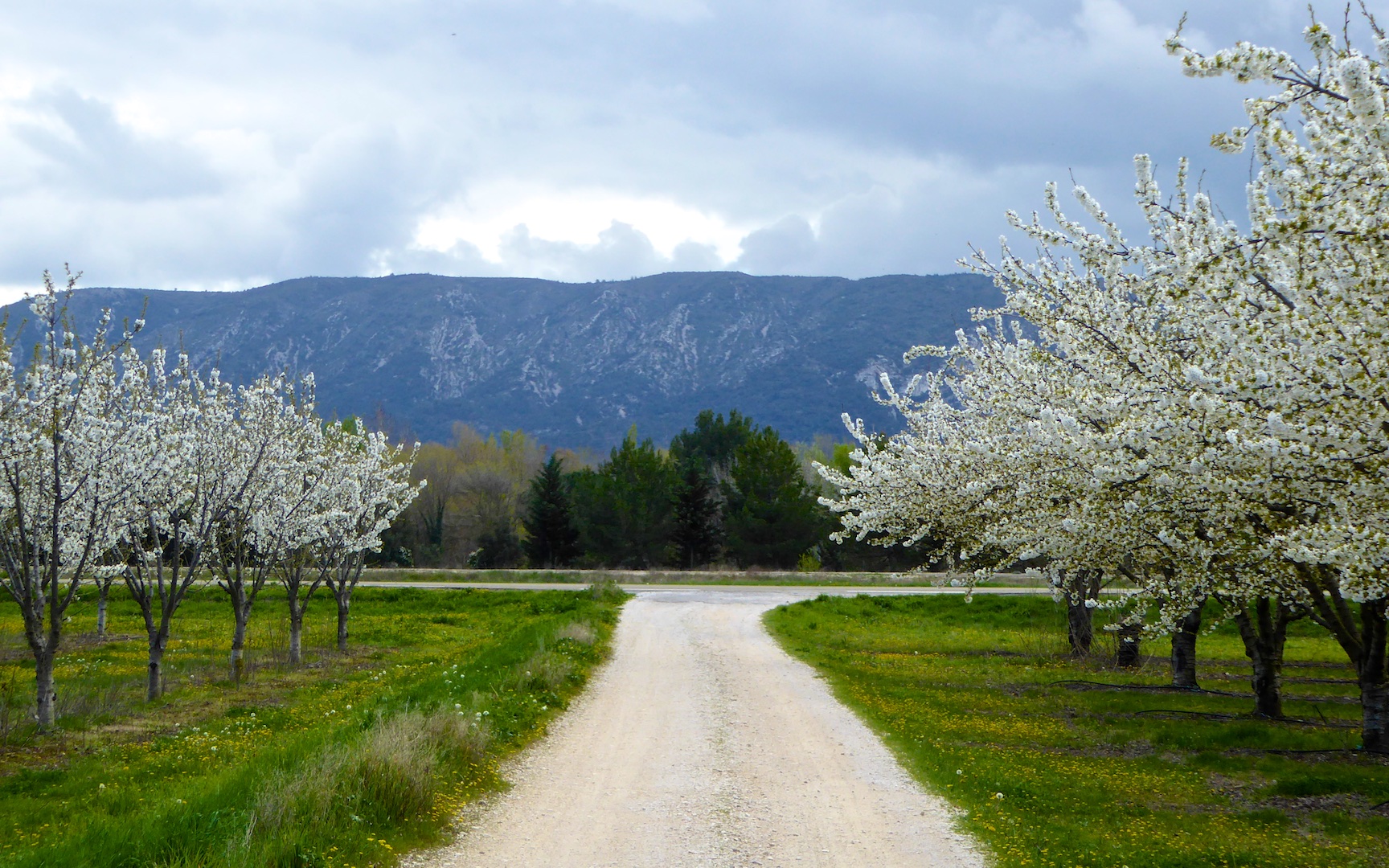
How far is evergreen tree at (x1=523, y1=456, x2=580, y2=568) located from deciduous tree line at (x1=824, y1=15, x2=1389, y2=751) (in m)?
48.4

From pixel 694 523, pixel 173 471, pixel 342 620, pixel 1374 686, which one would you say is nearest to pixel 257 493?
pixel 173 471

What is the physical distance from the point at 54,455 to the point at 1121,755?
49.7 ft

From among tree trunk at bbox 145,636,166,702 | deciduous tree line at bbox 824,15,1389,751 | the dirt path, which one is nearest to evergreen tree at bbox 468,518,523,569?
tree trunk at bbox 145,636,166,702

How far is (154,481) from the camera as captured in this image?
14938mm

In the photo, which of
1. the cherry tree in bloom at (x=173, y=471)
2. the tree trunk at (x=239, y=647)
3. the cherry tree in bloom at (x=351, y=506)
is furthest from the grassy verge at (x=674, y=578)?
the cherry tree in bloom at (x=173, y=471)

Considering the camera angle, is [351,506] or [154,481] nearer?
[154,481]

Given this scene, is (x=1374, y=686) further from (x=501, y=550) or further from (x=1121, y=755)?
(x=501, y=550)

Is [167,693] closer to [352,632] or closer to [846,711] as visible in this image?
[352,632]

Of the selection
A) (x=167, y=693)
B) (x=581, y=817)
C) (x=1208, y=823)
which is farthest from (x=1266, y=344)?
(x=167, y=693)

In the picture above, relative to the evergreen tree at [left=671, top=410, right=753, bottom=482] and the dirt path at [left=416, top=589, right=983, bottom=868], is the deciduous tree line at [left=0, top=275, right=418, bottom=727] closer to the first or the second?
the dirt path at [left=416, top=589, right=983, bottom=868]

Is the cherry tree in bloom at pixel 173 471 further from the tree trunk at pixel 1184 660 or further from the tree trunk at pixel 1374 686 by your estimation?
the tree trunk at pixel 1184 660

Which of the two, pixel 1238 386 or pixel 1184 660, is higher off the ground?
pixel 1238 386

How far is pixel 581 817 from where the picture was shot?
8.53 metres

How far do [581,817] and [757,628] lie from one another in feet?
61.6
